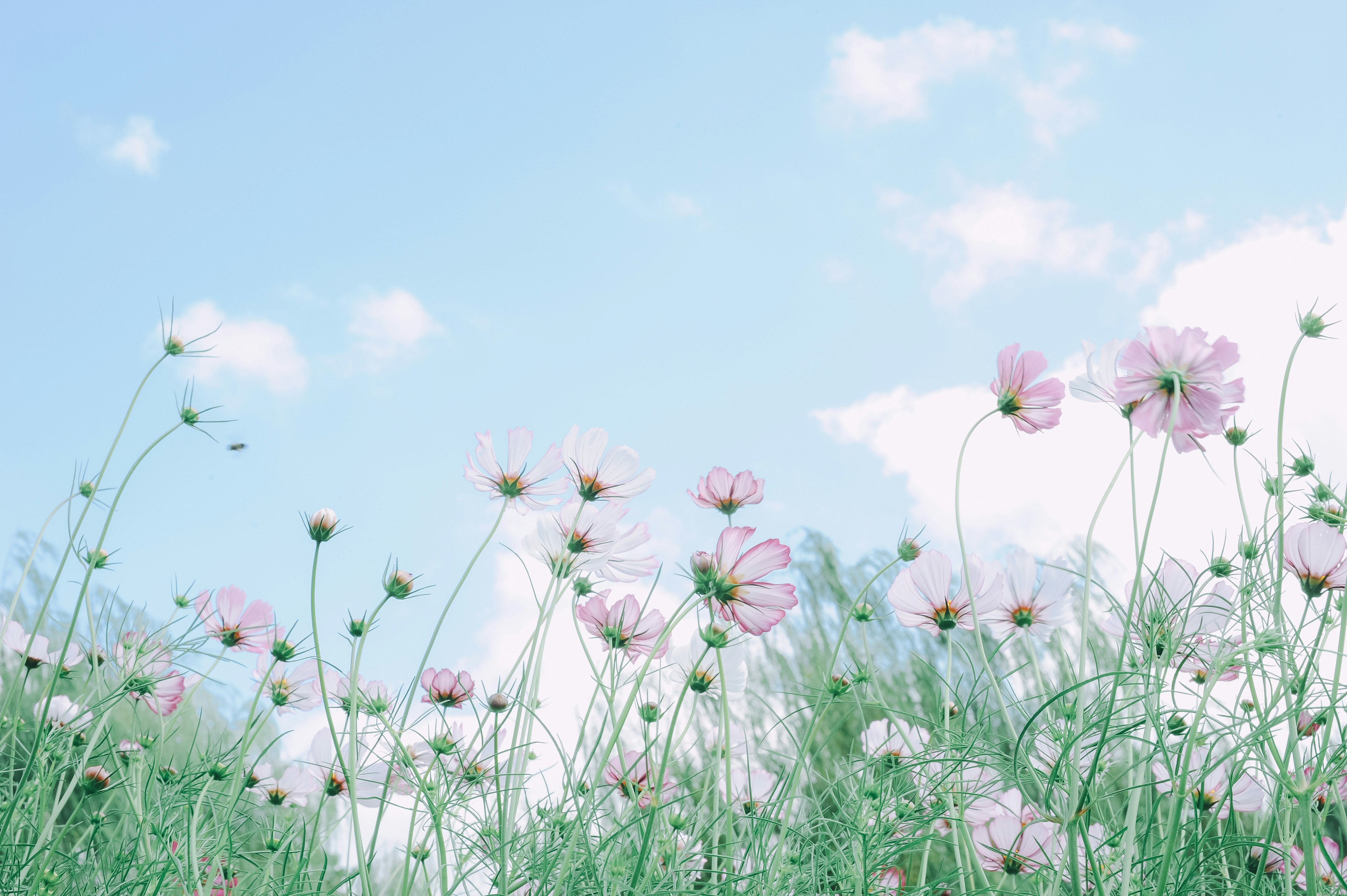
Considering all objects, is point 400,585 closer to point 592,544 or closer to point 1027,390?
point 592,544

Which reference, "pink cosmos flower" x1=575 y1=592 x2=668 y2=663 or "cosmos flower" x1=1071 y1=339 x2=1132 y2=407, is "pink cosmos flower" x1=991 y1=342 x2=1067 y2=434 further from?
"pink cosmos flower" x1=575 y1=592 x2=668 y2=663

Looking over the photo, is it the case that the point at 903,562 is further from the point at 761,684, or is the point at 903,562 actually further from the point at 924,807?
the point at 761,684

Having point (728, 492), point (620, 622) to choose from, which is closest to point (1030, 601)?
point (728, 492)

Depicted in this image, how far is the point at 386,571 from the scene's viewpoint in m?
0.91

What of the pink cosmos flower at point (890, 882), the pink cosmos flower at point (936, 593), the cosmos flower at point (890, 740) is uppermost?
the pink cosmos flower at point (936, 593)

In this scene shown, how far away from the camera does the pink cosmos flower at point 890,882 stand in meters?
0.86

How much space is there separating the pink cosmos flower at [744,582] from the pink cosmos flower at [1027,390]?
1.04 ft

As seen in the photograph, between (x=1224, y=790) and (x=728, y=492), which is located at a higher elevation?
(x=728, y=492)

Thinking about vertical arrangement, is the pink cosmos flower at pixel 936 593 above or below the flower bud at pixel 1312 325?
below

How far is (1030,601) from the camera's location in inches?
38.0

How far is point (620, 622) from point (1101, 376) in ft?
1.66

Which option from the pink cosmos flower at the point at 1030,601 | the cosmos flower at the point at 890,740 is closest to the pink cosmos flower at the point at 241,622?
the cosmos flower at the point at 890,740

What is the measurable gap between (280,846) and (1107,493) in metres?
0.81

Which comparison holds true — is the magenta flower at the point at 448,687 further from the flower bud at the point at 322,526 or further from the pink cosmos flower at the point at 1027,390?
the pink cosmos flower at the point at 1027,390
